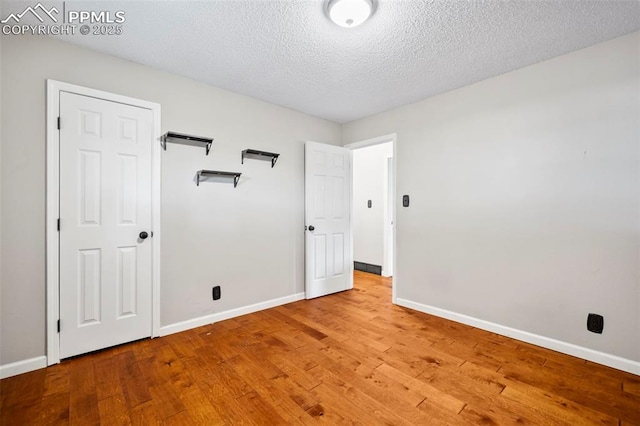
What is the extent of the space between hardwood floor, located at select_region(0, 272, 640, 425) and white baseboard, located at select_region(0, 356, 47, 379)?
47mm

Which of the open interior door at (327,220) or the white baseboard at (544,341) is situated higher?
the open interior door at (327,220)

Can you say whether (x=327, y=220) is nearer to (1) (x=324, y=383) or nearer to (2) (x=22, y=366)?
(1) (x=324, y=383)

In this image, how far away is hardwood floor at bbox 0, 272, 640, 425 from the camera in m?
1.60

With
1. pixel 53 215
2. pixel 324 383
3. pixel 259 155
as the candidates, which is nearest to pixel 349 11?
pixel 259 155

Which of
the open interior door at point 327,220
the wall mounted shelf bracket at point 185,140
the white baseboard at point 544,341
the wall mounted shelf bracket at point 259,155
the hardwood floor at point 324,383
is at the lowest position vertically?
the hardwood floor at point 324,383

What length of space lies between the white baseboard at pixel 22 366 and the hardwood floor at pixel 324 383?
0.05 m

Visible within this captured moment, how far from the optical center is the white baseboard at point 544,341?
206 centimetres

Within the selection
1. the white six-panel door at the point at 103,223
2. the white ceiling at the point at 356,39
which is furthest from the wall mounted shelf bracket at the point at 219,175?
the white ceiling at the point at 356,39

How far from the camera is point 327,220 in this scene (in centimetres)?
388

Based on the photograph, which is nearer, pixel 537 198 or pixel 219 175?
pixel 537 198

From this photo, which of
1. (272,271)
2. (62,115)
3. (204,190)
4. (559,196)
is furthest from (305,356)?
(62,115)

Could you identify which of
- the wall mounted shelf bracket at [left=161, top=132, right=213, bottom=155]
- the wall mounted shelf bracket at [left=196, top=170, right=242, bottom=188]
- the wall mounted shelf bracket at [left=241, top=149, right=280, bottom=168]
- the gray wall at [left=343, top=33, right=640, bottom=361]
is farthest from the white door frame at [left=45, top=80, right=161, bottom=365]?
the gray wall at [left=343, top=33, right=640, bottom=361]

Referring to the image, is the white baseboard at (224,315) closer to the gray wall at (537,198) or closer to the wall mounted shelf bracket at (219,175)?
the wall mounted shelf bracket at (219,175)

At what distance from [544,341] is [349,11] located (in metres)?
3.00
